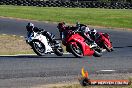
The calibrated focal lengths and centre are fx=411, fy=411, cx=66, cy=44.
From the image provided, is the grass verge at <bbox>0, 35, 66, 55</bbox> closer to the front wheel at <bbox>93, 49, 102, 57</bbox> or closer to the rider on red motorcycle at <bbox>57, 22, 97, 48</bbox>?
the rider on red motorcycle at <bbox>57, 22, 97, 48</bbox>

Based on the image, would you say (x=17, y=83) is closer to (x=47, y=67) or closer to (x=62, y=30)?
(x=47, y=67)

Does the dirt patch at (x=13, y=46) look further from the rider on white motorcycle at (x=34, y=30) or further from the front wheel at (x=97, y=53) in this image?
the front wheel at (x=97, y=53)

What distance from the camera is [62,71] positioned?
1366 cm

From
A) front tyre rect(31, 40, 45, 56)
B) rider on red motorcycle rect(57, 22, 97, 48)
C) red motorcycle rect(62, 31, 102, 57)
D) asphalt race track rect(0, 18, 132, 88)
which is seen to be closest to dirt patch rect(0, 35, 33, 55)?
front tyre rect(31, 40, 45, 56)

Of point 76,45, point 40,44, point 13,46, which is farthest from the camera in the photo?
point 13,46

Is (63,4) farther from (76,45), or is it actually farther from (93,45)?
(76,45)

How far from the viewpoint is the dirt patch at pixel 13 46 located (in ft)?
65.7

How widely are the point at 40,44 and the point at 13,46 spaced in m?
4.97

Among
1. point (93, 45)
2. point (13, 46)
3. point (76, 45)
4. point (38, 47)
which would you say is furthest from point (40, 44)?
point (13, 46)

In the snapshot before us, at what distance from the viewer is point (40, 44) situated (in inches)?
683

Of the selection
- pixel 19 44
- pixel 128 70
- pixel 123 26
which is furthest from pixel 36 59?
pixel 123 26

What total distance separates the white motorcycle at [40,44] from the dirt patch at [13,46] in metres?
2.13

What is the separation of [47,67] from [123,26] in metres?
22.6

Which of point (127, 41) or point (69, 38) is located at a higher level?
point (69, 38)
